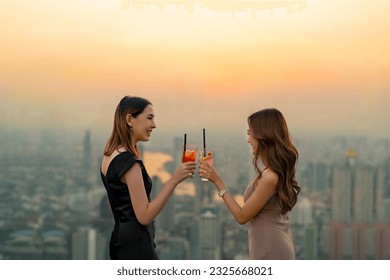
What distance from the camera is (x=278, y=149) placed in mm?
2537

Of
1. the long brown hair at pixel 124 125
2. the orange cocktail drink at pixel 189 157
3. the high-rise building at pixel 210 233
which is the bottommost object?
the high-rise building at pixel 210 233

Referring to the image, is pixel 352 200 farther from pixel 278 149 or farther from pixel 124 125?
pixel 124 125

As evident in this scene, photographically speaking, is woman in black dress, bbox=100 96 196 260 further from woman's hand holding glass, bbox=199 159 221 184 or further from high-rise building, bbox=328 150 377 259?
high-rise building, bbox=328 150 377 259

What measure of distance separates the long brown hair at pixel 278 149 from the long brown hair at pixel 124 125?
500 millimetres

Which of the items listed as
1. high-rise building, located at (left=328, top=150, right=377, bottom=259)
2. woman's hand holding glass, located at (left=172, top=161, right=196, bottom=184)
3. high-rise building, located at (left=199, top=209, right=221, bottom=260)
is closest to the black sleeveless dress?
→ woman's hand holding glass, located at (left=172, top=161, right=196, bottom=184)

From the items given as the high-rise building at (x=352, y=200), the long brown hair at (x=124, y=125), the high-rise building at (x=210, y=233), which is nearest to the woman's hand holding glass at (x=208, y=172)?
the long brown hair at (x=124, y=125)

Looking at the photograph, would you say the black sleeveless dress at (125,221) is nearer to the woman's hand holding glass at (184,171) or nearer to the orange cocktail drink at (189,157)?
the woman's hand holding glass at (184,171)

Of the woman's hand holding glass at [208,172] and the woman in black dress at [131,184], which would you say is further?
the woman's hand holding glass at [208,172]

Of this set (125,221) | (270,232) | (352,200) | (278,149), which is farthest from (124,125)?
(352,200)

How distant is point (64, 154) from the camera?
5566 mm

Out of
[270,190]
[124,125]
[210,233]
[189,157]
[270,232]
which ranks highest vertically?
[124,125]

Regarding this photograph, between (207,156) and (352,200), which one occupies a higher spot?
(207,156)

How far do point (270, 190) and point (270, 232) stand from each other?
0.62 ft

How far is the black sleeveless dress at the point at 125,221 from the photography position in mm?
2447
